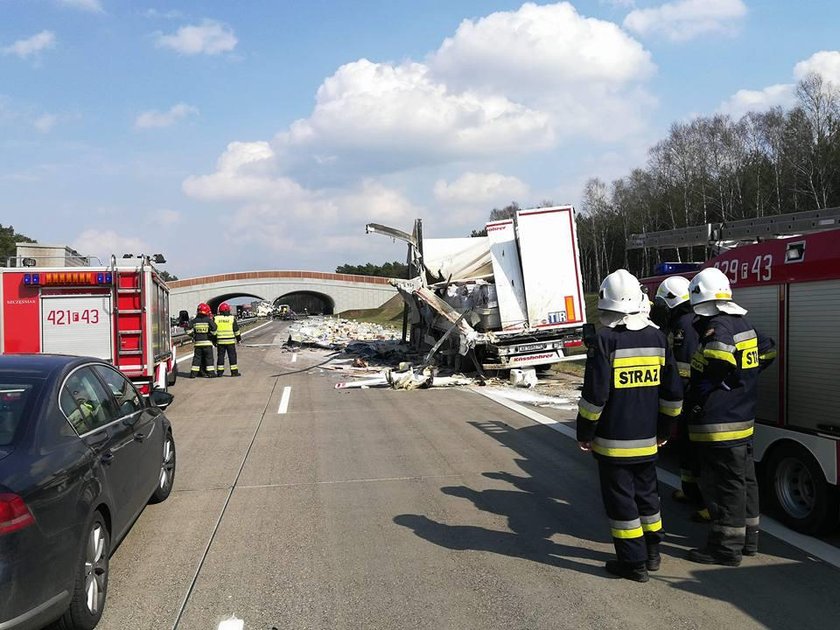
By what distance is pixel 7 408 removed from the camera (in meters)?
3.94

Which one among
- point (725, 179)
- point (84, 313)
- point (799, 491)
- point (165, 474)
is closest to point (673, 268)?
point (799, 491)

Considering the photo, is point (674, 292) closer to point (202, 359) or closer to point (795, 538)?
point (795, 538)

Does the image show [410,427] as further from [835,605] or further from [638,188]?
[638,188]

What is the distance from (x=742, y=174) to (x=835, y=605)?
55.5 meters

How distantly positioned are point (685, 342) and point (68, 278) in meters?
9.90

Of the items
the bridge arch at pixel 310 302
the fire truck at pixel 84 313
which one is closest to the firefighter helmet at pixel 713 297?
the fire truck at pixel 84 313

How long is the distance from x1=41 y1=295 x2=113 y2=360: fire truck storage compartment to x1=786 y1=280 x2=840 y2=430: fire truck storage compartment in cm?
1009

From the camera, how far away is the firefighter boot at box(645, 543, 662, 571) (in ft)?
14.7

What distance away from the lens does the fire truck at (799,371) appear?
4.93 metres

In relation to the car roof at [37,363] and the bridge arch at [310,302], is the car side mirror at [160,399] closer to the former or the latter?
the car roof at [37,363]

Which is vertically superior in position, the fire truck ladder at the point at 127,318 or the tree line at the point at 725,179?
the tree line at the point at 725,179

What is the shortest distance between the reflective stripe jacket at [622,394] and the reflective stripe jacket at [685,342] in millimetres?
1069

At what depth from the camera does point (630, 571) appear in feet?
14.1

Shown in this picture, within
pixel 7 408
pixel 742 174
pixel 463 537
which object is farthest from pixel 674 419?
pixel 742 174
